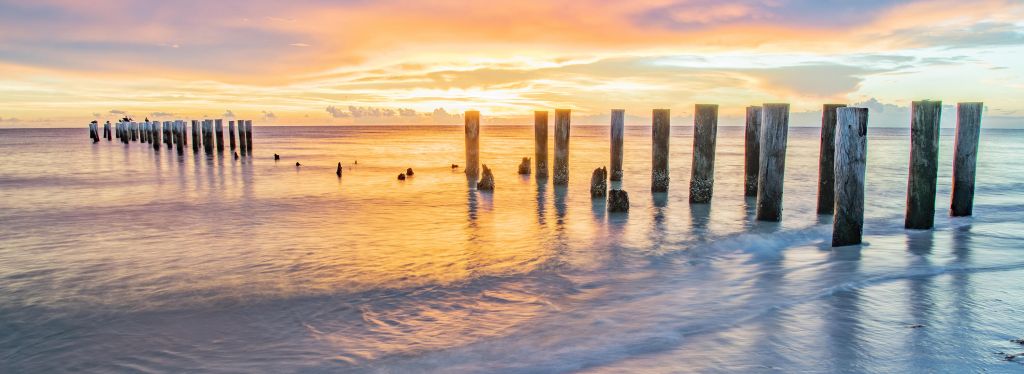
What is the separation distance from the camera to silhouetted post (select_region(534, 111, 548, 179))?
15.4m

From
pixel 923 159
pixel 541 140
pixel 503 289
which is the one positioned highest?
pixel 541 140

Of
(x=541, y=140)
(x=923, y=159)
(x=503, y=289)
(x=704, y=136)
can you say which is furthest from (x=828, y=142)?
(x=541, y=140)

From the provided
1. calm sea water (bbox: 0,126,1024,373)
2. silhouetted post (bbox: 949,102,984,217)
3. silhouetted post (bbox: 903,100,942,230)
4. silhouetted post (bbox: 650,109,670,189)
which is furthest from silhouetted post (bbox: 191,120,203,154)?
A: silhouetted post (bbox: 949,102,984,217)

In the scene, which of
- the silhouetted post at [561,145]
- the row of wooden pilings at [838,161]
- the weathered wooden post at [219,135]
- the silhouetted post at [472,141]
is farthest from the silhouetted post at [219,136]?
the row of wooden pilings at [838,161]

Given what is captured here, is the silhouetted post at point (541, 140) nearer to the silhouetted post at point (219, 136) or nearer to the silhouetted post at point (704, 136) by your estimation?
the silhouetted post at point (704, 136)

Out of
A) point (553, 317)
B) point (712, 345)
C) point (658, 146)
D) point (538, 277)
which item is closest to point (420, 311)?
point (553, 317)

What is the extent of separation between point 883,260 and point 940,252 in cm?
101

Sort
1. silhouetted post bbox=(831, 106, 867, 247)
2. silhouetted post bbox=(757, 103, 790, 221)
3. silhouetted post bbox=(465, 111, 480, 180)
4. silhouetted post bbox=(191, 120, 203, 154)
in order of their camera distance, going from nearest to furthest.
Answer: silhouetted post bbox=(831, 106, 867, 247) → silhouetted post bbox=(757, 103, 790, 221) → silhouetted post bbox=(465, 111, 480, 180) → silhouetted post bbox=(191, 120, 203, 154)

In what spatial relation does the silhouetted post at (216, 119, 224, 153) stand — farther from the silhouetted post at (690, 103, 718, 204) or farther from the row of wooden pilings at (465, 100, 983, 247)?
the silhouetted post at (690, 103, 718, 204)

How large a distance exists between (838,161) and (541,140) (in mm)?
9151

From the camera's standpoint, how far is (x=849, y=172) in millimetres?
7227

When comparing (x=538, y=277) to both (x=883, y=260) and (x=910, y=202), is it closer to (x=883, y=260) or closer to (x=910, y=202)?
(x=883, y=260)

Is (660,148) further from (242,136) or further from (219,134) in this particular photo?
(219,134)

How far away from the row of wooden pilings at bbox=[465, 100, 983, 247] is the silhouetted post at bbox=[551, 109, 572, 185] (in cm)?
115
